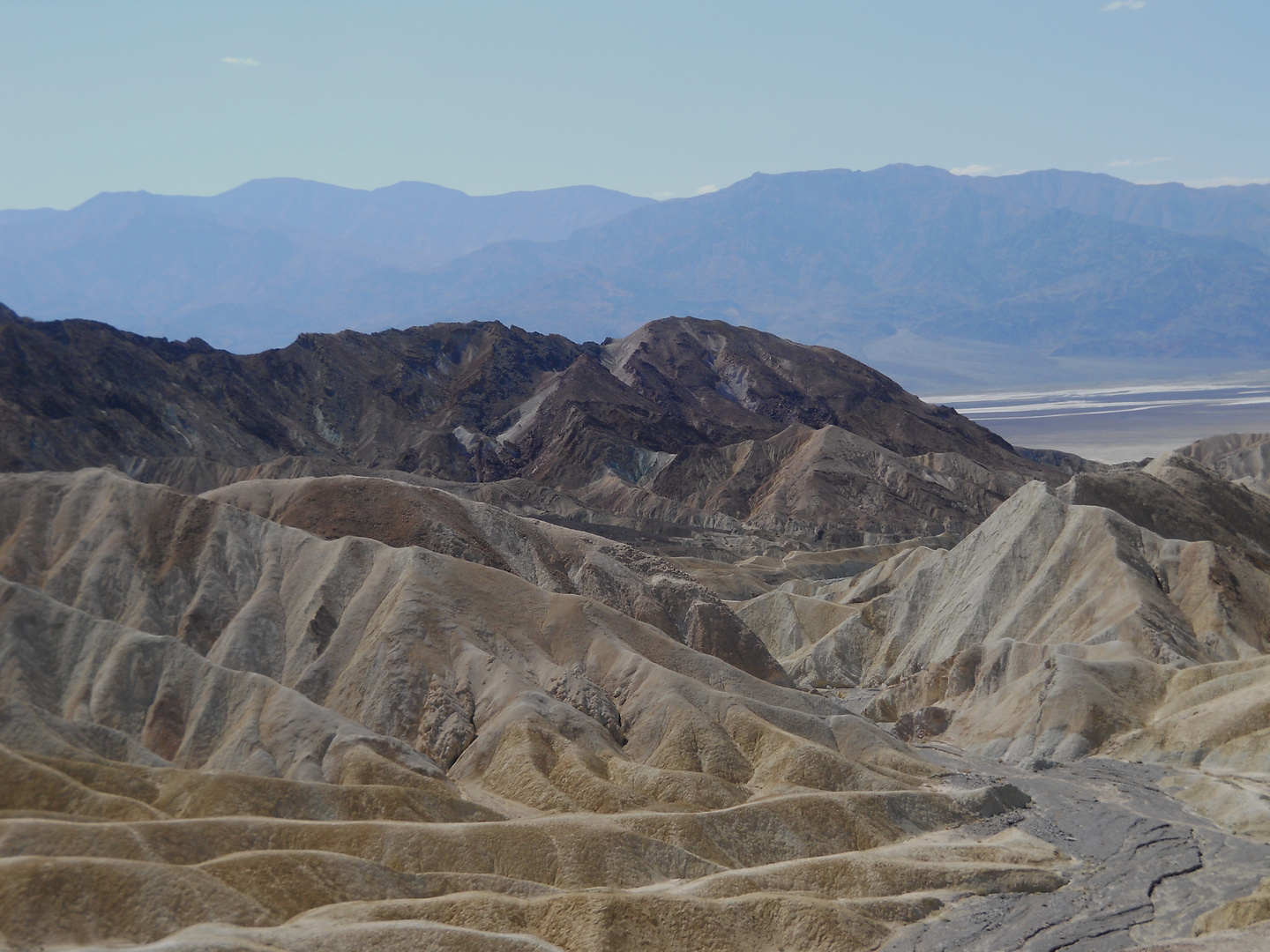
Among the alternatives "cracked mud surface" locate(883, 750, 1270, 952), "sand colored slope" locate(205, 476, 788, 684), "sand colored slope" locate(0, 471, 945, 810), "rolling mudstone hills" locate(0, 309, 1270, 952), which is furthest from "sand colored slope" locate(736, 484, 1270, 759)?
"sand colored slope" locate(205, 476, 788, 684)

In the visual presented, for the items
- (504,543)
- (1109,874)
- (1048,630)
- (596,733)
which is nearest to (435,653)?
(596,733)

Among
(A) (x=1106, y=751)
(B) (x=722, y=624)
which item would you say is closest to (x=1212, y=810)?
(A) (x=1106, y=751)

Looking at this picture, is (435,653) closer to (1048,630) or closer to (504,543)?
(504,543)

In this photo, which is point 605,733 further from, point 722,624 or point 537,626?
point 722,624

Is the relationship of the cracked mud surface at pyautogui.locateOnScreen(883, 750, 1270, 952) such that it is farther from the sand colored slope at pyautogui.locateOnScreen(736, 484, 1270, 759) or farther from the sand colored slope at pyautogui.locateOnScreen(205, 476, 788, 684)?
the sand colored slope at pyautogui.locateOnScreen(205, 476, 788, 684)

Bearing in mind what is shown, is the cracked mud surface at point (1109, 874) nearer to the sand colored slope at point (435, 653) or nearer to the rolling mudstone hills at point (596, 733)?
the rolling mudstone hills at point (596, 733)
